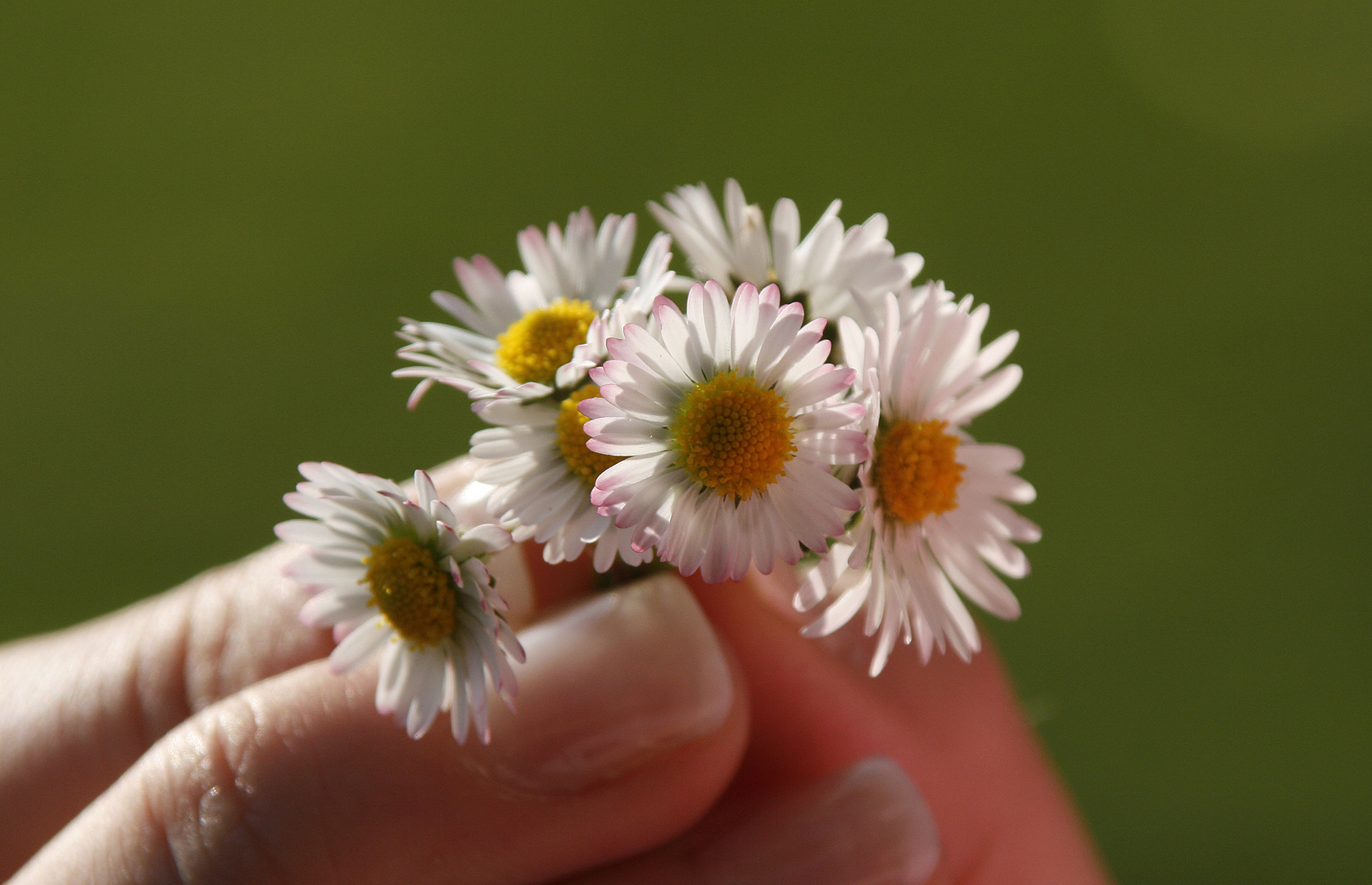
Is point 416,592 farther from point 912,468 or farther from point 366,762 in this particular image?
point 912,468

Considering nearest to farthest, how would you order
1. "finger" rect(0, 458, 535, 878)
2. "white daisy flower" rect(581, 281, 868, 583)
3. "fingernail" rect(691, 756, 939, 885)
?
"white daisy flower" rect(581, 281, 868, 583) → "fingernail" rect(691, 756, 939, 885) → "finger" rect(0, 458, 535, 878)

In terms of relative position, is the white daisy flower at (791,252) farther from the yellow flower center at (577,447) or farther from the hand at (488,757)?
the hand at (488,757)

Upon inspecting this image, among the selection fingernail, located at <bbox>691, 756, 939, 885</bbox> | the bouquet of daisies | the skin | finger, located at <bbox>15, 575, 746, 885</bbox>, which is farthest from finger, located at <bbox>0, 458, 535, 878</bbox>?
fingernail, located at <bbox>691, 756, 939, 885</bbox>

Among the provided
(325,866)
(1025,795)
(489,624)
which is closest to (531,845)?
(325,866)

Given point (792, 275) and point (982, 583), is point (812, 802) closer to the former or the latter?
point (982, 583)

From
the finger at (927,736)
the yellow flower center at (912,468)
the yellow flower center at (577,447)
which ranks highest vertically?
the yellow flower center at (577,447)

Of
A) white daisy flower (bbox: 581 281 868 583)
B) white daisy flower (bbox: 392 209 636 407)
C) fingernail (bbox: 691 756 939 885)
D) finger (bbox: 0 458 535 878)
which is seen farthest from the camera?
finger (bbox: 0 458 535 878)

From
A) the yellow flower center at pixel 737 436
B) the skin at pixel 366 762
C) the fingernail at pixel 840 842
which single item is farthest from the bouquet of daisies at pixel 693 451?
the fingernail at pixel 840 842

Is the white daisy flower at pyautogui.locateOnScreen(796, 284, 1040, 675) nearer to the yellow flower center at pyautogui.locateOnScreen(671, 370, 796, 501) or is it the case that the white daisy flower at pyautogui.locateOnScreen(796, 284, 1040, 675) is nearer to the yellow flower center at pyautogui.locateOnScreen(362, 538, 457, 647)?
the yellow flower center at pyautogui.locateOnScreen(671, 370, 796, 501)
